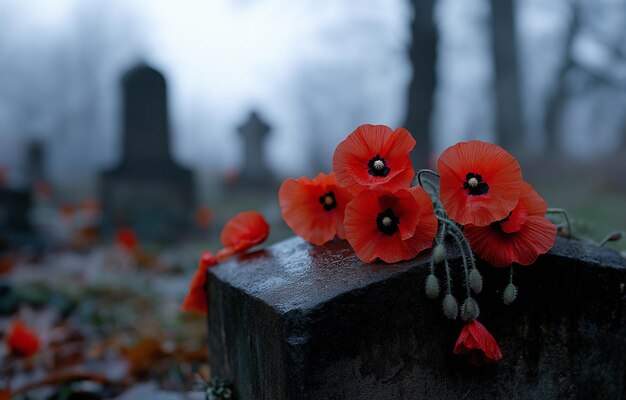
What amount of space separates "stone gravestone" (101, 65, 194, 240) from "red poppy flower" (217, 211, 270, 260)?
8801mm

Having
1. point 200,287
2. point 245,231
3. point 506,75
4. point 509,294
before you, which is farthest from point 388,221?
point 506,75

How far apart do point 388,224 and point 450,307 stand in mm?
265

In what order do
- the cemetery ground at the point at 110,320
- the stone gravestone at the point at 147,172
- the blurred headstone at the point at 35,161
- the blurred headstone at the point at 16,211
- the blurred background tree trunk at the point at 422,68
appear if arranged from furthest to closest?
the blurred headstone at the point at 35,161 → the stone gravestone at the point at 147,172 → the blurred headstone at the point at 16,211 → the blurred background tree trunk at the point at 422,68 → the cemetery ground at the point at 110,320

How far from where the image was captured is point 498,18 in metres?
13.7

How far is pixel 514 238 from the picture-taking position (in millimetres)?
1401

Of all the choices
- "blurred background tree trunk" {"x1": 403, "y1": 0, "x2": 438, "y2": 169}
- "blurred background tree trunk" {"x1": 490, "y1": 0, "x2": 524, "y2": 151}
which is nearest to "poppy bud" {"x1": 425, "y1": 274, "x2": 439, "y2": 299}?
"blurred background tree trunk" {"x1": 403, "y1": 0, "x2": 438, "y2": 169}

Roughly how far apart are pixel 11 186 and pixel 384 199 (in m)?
10.7

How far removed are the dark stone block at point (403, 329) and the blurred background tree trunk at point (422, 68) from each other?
7.60 metres

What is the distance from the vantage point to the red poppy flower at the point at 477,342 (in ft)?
4.23

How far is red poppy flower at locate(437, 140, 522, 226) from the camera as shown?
4.45ft

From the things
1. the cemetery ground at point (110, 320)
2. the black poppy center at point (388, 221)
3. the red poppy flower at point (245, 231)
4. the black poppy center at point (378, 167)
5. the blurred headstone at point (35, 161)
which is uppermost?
the black poppy center at point (378, 167)

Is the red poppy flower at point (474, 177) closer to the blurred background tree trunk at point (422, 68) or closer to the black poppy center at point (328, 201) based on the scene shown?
the black poppy center at point (328, 201)

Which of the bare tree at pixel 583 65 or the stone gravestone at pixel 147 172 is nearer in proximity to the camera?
the stone gravestone at pixel 147 172

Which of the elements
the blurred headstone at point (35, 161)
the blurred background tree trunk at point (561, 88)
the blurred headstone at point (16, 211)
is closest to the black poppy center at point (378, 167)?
the blurred headstone at point (16, 211)
